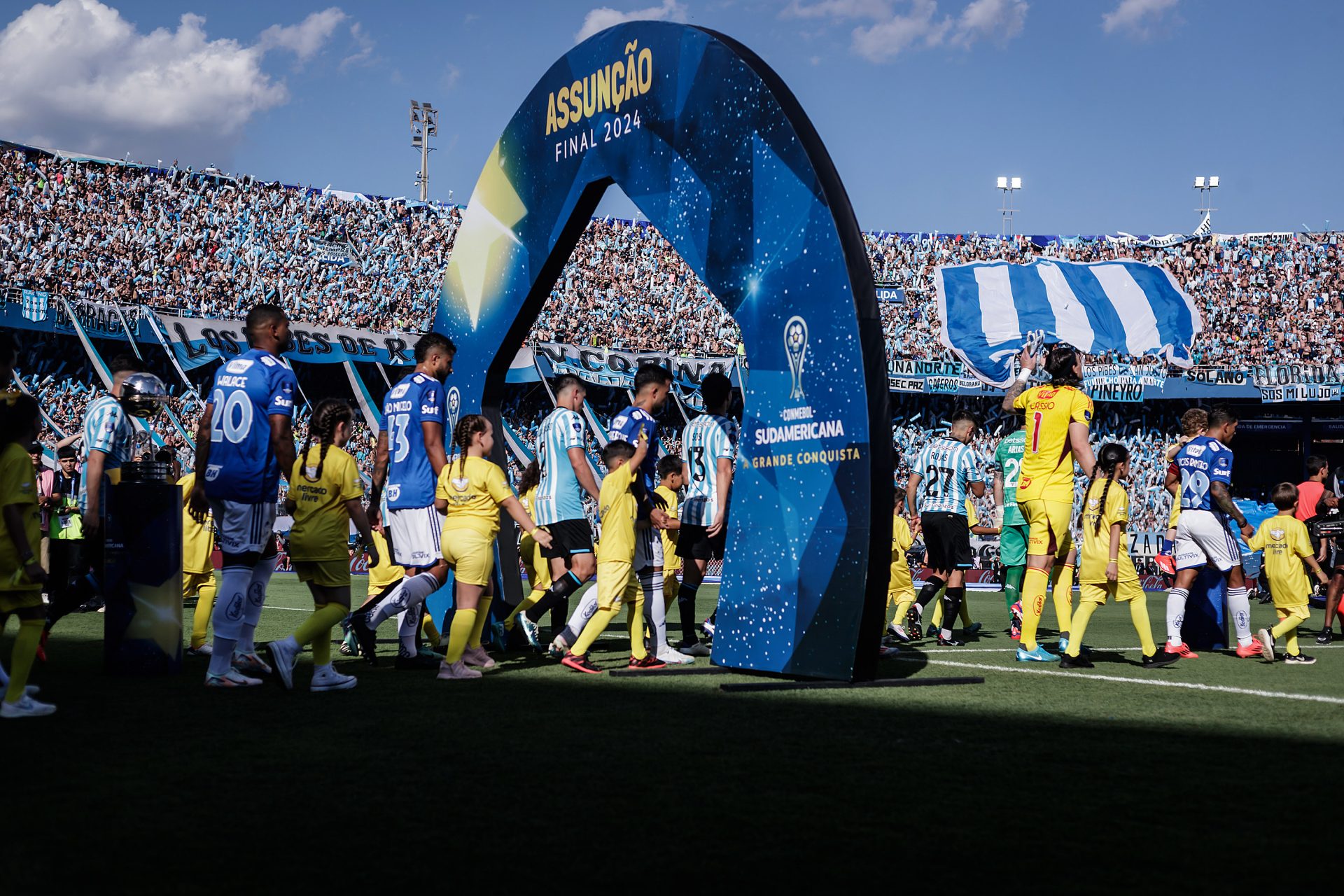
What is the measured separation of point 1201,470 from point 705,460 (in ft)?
12.6

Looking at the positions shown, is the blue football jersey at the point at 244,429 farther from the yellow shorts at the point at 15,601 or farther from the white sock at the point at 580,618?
the white sock at the point at 580,618

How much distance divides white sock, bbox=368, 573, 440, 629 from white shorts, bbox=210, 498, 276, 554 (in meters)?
0.96

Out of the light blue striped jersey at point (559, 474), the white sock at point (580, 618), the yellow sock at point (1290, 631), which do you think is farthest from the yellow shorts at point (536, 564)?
the yellow sock at point (1290, 631)

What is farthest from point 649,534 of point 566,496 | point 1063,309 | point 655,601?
point 1063,309

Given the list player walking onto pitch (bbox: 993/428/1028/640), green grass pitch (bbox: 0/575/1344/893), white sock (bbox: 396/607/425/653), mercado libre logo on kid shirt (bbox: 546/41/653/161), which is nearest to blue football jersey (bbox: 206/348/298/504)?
green grass pitch (bbox: 0/575/1344/893)

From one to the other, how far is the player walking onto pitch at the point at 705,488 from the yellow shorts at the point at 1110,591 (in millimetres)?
2669

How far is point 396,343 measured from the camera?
29.9 meters

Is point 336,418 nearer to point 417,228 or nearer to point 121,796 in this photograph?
point 121,796

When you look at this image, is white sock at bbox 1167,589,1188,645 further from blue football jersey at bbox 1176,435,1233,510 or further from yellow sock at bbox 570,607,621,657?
yellow sock at bbox 570,607,621,657

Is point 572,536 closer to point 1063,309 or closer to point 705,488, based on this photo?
point 705,488

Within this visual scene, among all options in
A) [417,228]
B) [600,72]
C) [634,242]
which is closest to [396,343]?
[417,228]

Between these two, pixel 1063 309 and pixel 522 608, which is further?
pixel 1063 309

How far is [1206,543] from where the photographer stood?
9.02m

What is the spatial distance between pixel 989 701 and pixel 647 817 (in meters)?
3.19
